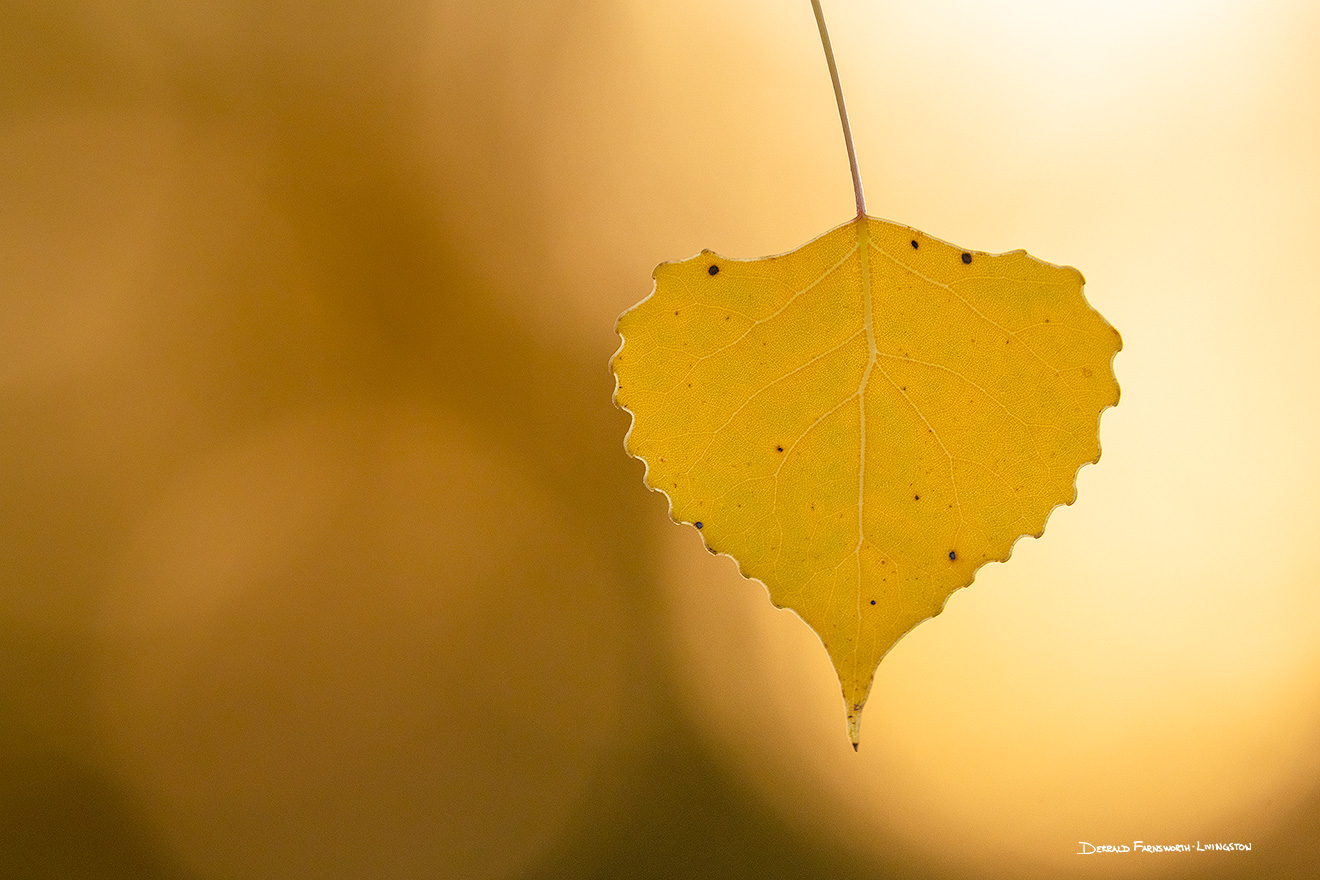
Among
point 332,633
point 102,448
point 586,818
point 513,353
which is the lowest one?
point 586,818

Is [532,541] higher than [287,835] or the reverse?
higher

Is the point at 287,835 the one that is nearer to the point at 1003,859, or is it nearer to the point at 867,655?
the point at 1003,859

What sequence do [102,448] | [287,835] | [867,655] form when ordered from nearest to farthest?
[867,655], [102,448], [287,835]

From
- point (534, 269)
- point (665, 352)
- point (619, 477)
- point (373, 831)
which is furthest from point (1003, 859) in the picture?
point (665, 352)

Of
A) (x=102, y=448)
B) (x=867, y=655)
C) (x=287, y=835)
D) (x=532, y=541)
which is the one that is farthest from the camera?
(x=532, y=541)

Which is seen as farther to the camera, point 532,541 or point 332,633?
point 532,541
